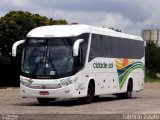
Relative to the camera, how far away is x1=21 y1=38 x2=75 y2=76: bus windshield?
24.0 m

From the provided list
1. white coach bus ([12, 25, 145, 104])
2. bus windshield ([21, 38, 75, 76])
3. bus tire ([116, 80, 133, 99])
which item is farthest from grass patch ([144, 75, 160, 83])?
bus windshield ([21, 38, 75, 76])

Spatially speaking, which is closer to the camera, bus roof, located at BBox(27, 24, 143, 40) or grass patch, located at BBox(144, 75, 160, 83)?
bus roof, located at BBox(27, 24, 143, 40)

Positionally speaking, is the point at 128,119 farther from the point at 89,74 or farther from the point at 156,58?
the point at 156,58

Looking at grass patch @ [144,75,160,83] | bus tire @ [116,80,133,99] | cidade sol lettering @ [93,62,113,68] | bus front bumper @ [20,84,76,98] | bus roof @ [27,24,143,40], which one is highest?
A: bus roof @ [27,24,143,40]

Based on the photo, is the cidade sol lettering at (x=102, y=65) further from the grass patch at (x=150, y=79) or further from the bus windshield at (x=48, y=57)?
the grass patch at (x=150, y=79)

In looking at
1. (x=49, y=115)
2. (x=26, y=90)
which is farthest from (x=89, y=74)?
(x=49, y=115)

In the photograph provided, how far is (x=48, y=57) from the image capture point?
2417cm

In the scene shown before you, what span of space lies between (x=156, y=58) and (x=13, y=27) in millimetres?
31303

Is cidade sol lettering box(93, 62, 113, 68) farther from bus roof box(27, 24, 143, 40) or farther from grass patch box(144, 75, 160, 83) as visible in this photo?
grass patch box(144, 75, 160, 83)

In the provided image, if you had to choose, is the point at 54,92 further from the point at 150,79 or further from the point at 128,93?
the point at 150,79

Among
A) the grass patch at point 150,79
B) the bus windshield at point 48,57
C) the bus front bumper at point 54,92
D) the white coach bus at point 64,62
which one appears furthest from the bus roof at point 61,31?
the grass patch at point 150,79

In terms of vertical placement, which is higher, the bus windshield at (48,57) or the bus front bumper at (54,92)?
the bus windshield at (48,57)

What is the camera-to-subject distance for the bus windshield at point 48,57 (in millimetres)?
23953

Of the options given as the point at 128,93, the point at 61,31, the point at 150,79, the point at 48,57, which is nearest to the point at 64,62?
the point at 48,57
